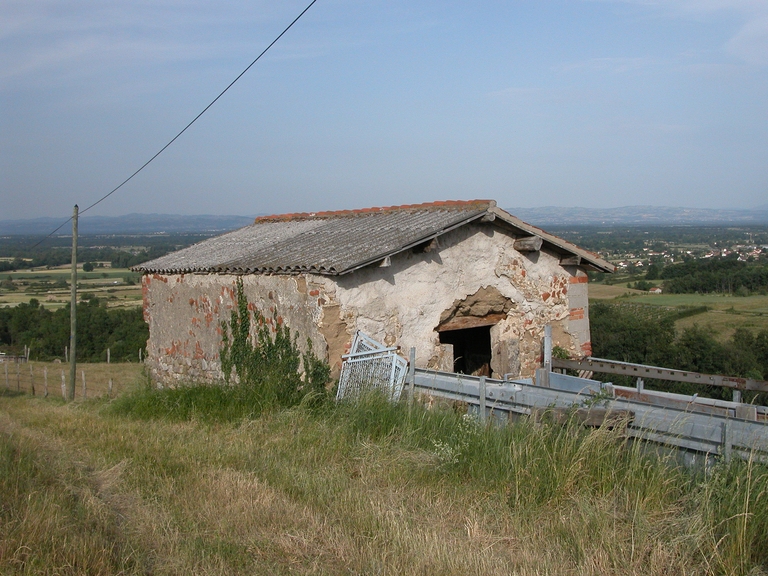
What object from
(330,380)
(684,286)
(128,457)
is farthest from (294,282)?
(684,286)

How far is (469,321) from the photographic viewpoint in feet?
32.5

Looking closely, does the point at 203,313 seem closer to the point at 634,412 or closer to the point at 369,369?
the point at 369,369

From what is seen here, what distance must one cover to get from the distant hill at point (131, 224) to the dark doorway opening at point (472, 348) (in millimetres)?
114962

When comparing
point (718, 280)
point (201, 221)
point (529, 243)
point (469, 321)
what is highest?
point (201, 221)

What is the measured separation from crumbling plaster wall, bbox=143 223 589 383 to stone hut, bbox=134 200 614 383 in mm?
16

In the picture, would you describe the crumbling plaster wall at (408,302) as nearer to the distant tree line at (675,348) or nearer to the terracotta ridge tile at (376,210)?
the terracotta ridge tile at (376,210)

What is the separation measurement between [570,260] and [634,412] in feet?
17.5

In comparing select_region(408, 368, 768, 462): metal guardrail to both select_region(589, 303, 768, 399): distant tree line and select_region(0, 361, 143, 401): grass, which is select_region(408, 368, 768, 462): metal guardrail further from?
select_region(0, 361, 143, 401): grass

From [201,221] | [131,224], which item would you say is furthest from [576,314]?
[131,224]

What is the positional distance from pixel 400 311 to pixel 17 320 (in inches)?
1763

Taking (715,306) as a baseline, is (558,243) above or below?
above

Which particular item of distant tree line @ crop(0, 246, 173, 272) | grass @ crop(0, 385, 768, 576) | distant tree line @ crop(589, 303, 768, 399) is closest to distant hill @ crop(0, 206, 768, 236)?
distant tree line @ crop(0, 246, 173, 272)

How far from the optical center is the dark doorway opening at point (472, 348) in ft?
39.9

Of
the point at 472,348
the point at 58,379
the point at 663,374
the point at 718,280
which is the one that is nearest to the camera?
the point at 663,374
